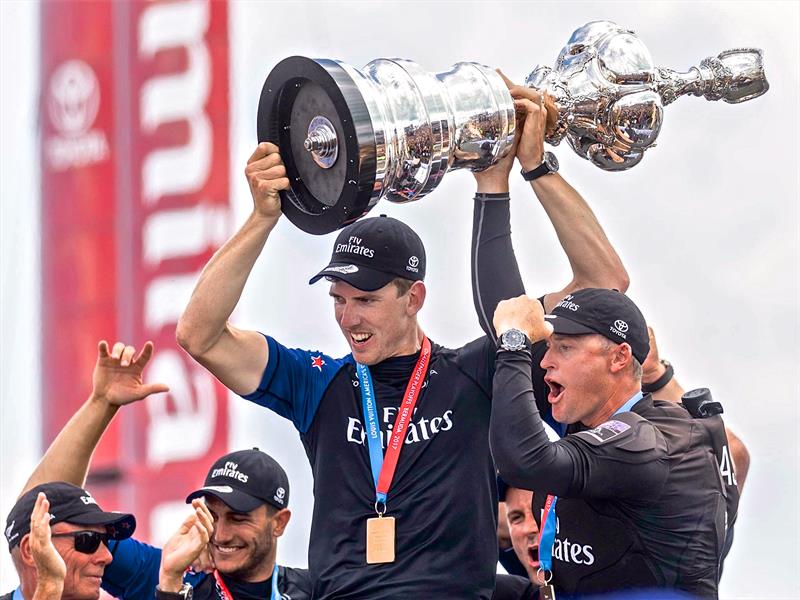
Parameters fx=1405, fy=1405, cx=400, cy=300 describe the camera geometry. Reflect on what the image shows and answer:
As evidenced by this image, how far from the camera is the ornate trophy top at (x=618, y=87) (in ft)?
10.6

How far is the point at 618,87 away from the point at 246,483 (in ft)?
4.93

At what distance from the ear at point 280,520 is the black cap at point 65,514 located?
411 mm

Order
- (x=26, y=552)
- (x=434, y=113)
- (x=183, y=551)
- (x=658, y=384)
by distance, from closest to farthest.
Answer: (x=434, y=113) < (x=183, y=551) < (x=26, y=552) < (x=658, y=384)

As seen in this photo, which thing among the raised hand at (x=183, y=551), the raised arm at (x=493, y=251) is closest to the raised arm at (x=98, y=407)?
the raised hand at (x=183, y=551)

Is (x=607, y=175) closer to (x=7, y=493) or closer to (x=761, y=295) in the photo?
(x=761, y=295)

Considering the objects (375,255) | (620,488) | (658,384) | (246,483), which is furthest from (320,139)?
(658,384)

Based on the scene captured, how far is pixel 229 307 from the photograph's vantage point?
319 cm

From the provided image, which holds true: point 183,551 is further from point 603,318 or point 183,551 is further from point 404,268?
point 603,318

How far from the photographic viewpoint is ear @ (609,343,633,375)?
10.1 ft

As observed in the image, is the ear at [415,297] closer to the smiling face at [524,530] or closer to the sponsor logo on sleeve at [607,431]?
the sponsor logo on sleeve at [607,431]

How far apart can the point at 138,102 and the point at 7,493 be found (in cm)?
174

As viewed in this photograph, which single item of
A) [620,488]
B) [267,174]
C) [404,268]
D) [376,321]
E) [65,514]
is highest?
[267,174]

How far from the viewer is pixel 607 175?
16.7ft

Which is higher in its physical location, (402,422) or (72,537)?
(402,422)
